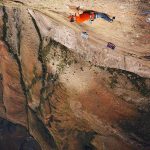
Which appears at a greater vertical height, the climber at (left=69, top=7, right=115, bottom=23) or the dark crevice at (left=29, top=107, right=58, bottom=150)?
the climber at (left=69, top=7, right=115, bottom=23)

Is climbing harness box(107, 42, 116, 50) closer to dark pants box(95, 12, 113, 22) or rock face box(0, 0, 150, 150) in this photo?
rock face box(0, 0, 150, 150)

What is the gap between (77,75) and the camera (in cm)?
1323

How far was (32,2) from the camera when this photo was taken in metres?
11.2

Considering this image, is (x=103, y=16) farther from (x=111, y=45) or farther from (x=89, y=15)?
(x=111, y=45)

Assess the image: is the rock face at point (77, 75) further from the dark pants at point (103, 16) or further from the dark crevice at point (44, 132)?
the dark pants at point (103, 16)

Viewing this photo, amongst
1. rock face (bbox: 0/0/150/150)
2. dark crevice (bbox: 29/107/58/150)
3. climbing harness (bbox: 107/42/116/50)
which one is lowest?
dark crevice (bbox: 29/107/58/150)

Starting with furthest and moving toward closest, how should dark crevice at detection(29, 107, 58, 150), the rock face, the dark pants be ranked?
dark crevice at detection(29, 107, 58, 150) → the rock face → the dark pants

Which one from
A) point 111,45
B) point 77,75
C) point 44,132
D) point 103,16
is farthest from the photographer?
point 44,132

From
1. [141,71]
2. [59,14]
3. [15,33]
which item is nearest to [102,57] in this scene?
[141,71]

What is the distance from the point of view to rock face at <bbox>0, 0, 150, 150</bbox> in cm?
1150

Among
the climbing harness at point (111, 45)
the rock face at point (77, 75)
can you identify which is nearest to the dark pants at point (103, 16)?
the rock face at point (77, 75)

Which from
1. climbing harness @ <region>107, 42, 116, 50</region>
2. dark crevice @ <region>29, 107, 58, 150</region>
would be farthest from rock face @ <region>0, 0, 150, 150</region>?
climbing harness @ <region>107, 42, 116, 50</region>

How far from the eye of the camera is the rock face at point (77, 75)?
11500 mm

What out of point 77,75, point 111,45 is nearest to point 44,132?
point 77,75
